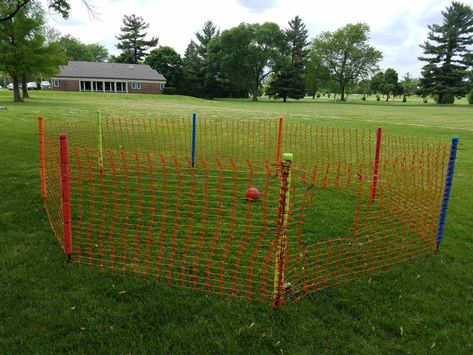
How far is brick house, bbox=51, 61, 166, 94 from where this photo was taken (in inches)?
2243

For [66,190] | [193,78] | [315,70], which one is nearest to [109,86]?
[193,78]

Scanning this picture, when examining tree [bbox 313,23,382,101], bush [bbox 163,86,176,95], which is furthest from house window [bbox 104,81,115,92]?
tree [bbox 313,23,382,101]

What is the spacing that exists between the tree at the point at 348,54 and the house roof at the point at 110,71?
1125 inches

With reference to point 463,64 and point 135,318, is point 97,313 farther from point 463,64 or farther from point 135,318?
point 463,64

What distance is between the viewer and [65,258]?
4273 millimetres

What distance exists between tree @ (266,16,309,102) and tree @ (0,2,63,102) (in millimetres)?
38755

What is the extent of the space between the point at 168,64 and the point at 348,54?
30249 mm

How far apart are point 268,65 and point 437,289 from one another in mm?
63003

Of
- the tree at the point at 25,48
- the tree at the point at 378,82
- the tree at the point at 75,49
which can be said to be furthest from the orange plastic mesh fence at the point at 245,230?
the tree at the point at 75,49

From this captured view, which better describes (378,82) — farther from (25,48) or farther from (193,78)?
(25,48)

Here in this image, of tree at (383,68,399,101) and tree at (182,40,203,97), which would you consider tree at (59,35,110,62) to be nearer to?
tree at (182,40,203,97)

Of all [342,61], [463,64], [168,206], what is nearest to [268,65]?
[342,61]

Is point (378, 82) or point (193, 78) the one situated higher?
point (378, 82)

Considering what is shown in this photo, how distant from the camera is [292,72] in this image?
2431 inches
